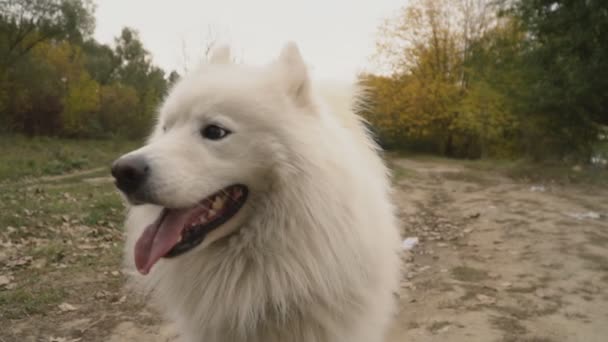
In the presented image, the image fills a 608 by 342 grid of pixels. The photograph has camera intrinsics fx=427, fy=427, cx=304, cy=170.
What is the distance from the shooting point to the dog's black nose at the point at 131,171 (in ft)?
5.92

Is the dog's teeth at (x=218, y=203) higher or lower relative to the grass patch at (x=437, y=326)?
higher

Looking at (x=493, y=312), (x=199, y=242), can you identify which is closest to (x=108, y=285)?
(x=199, y=242)

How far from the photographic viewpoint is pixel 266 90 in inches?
84.1

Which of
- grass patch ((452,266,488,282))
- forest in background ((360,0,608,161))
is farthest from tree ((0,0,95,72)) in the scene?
grass patch ((452,266,488,282))

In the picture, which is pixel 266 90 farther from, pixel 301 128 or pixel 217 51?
pixel 217 51

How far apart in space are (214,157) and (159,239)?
458mm

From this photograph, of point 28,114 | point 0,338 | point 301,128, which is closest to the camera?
point 301,128

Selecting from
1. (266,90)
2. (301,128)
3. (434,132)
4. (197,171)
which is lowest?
(434,132)

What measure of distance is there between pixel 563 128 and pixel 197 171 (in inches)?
572

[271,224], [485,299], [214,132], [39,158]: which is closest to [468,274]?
[485,299]

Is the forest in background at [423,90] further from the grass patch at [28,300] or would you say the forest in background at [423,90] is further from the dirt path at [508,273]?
the grass patch at [28,300]

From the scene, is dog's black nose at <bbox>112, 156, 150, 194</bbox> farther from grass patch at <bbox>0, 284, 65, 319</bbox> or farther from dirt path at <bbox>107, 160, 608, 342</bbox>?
grass patch at <bbox>0, 284, 65, 319</bbox>

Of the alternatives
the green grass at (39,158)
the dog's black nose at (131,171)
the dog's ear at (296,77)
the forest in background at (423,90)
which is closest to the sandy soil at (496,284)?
the dog's black nose at (131,171)

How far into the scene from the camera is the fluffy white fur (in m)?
1.98
